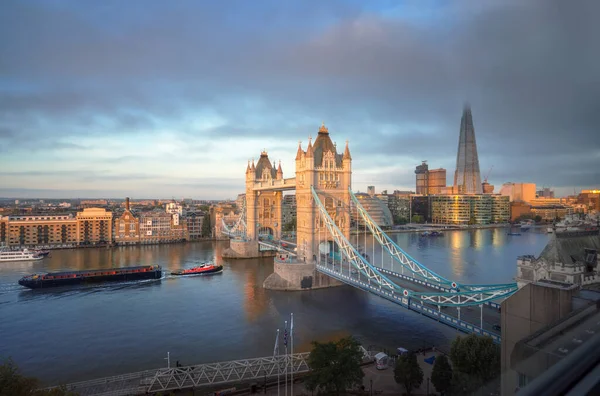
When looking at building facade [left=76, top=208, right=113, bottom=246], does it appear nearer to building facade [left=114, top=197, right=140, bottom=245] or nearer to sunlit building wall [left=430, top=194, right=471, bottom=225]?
building facade [left=114, top=197, right=140, bottom=245]

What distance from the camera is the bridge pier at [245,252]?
43.7m

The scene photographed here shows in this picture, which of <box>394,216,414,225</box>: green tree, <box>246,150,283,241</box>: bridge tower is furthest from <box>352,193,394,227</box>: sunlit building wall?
<box>246,150,283,241</box>: bridge tower

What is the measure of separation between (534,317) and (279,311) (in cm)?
1684

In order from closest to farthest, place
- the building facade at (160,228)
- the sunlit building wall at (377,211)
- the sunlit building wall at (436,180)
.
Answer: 1. the building facade at (160,228)
2. the sunlit building wall at (377,211)
3. the sunlit building wall at (436,180)

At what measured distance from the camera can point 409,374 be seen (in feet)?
41.0

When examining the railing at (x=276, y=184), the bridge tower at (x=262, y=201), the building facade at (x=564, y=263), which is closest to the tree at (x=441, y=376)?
the building facade at (x=564, y=263)

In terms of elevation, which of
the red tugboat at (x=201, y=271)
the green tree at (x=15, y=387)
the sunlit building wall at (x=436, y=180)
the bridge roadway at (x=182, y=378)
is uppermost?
the sunlit building wall at (x=436, y=180)

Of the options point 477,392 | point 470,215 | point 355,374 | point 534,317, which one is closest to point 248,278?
point 355,374

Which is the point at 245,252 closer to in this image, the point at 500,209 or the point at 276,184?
the point at 276,184

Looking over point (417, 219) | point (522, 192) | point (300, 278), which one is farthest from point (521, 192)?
point (300, 278)

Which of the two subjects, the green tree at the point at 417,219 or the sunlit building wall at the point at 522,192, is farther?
the green tree at the point at 417,219

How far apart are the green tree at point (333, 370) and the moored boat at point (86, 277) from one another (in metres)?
24.3

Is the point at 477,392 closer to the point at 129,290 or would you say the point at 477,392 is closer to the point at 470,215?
the point at 129,290

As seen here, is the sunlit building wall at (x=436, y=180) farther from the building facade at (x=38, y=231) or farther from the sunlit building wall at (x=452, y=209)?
the building facade at (x=38, y=231)
